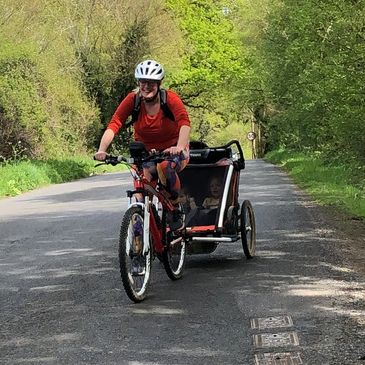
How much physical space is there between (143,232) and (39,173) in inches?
805

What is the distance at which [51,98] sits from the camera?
3216 cm

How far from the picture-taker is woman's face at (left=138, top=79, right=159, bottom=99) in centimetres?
652

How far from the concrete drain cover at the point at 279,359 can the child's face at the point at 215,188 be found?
368cm

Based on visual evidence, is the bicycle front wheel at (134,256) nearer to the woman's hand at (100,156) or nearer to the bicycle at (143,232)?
the bicycle at (143,232)

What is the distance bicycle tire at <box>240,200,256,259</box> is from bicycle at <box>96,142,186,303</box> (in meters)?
1.09

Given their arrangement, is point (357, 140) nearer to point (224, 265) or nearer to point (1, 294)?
point (224, 265)

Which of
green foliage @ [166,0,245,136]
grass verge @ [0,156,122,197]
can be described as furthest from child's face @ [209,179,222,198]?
green foliage @ [166,0,245,136]

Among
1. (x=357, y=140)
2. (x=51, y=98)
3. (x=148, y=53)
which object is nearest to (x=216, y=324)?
(x=357, y=140)

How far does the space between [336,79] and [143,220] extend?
759 cm

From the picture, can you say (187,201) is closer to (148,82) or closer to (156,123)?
(156,123)

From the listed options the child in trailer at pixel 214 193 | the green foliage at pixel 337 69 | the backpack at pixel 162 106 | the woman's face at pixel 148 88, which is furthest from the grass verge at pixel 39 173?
the woman's face at pixel 148 88

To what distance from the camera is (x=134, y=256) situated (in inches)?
241

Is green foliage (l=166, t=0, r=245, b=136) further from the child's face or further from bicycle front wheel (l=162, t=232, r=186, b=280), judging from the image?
bicycle front wheel (l=162, t=232, r=186, b=280)

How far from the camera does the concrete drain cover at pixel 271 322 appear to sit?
5.17 m
